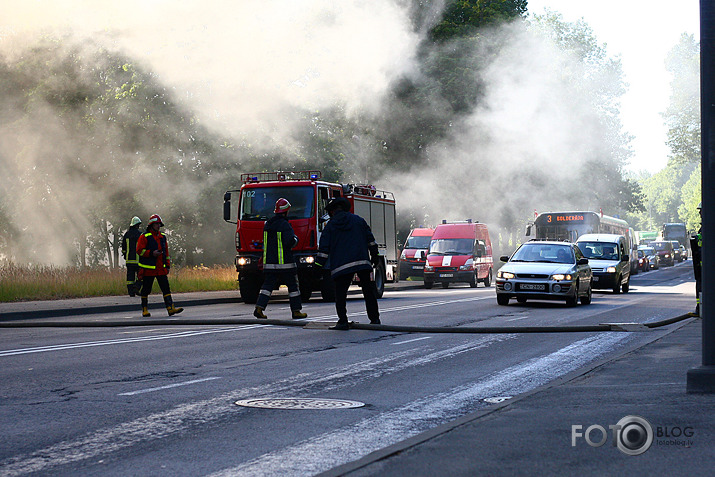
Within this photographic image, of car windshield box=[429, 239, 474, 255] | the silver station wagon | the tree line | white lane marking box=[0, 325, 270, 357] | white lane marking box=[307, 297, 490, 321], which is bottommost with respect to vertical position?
white lane marking box=[0, 325, 270, 357]

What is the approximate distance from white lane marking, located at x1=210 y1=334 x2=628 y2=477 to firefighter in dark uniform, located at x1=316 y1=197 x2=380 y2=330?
3978mm

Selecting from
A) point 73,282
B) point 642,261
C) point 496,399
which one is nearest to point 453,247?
point 73,282

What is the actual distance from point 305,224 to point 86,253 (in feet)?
90.8

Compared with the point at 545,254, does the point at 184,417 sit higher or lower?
lower

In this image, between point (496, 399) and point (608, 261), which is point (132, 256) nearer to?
point (608, 261)

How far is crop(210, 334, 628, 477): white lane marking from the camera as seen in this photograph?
5.24 meters

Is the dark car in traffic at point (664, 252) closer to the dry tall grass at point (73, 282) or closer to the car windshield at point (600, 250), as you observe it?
the car windshield at point (600, 250)

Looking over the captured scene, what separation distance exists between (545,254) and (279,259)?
841 cm

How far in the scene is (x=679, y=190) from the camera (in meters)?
191

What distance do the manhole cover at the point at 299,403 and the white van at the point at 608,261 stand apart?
21.4 meters

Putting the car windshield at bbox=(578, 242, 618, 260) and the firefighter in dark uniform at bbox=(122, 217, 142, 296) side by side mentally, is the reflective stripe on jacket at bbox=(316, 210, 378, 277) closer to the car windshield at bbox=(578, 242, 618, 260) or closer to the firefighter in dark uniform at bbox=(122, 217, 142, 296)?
the firefighter in dark uniform at bbox=(122, 217, 142, 296)

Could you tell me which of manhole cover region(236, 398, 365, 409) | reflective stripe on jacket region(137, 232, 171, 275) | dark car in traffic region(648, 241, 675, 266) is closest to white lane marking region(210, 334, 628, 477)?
manhole cover region(236, 398, 365, 409)

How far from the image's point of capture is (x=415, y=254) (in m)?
39.0

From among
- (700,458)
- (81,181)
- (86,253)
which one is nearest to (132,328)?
(700,458)
